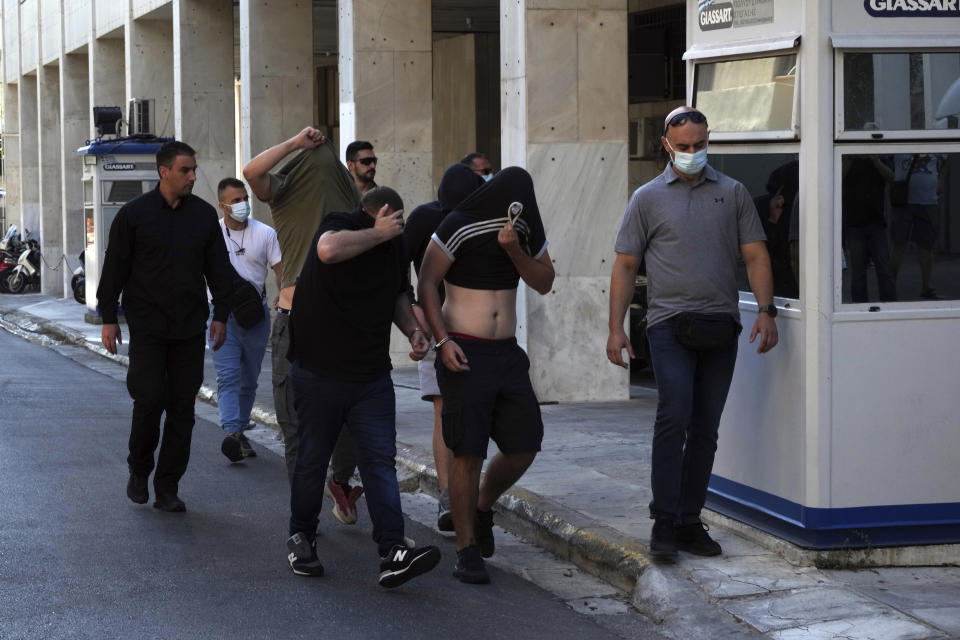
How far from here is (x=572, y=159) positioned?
1335cm

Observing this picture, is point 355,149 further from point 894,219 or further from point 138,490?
point 894,219

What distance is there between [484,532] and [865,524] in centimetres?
183

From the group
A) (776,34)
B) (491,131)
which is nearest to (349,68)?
(776,34)

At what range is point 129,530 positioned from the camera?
817cm

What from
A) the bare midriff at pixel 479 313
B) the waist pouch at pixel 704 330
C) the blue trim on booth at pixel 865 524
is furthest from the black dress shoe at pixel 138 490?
the blue trim on booth at pixel 865 524

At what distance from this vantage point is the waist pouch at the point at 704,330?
22.4ft

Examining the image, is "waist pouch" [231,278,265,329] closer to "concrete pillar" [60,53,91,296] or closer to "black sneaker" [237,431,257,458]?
"black sneaker" [237,431,257,458]

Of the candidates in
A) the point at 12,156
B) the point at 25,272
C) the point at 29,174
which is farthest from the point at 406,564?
the point at 12,156

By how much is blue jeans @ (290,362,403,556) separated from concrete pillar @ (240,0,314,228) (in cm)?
1347

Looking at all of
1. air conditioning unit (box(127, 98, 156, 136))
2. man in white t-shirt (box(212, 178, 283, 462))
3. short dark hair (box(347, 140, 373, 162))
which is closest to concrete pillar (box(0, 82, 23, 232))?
air conditioning unit (box(127, 98, 156, 136))

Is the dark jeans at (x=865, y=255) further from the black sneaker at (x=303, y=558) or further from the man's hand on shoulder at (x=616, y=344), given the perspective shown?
the black sneaker at (x=303, y=558)

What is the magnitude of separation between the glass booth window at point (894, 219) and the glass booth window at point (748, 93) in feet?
1.36

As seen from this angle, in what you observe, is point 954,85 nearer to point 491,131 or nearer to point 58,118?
point 491,131

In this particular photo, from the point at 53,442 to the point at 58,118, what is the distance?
29.4 metres
